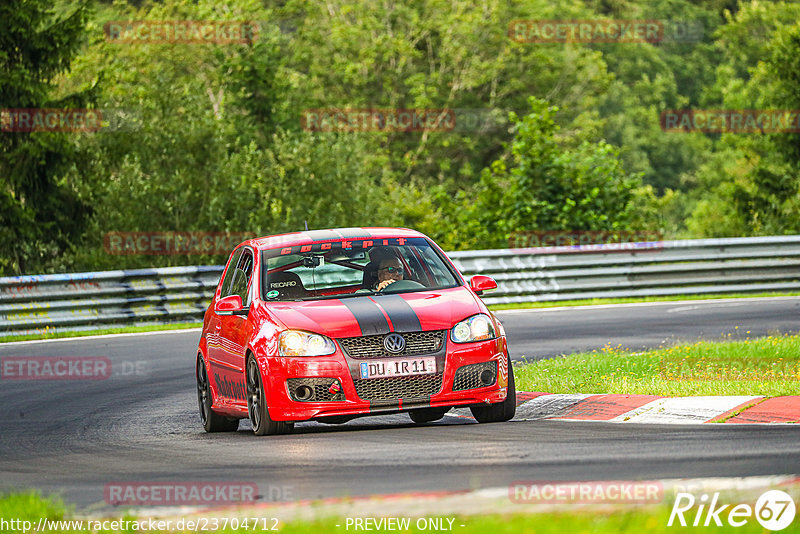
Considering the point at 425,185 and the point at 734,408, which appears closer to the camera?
the point at 734,408

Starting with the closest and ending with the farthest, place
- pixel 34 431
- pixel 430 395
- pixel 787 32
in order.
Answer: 1. pixel 430 395
2. pixel 34 431
3. pixel 787 32

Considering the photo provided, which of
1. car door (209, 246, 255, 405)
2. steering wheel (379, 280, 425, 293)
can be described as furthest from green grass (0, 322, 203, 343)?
steering wheel (379, 280, 425, 293)

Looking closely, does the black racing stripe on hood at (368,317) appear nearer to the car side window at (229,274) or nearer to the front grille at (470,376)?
the front grille at (470,376)

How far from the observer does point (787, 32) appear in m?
36.8

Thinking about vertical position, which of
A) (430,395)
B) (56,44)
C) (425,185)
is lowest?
(425,185)

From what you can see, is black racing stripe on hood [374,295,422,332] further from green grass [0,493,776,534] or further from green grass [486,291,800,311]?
green grass [486,291,800,311]

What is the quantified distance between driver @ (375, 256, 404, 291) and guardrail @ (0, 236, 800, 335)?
448 inches

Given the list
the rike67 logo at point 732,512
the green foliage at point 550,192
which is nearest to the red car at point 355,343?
the rike67 logo at point 732,512

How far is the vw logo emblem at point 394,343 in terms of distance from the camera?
9398 mm

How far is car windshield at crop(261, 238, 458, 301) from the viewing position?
1054 cm

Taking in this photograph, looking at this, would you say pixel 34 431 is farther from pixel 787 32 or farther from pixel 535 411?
pixel 787 32

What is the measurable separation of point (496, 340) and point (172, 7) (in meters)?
54.2

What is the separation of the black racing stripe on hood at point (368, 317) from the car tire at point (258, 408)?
814mm

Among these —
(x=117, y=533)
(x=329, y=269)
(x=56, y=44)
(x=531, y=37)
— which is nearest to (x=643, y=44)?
(x=531, y=37)
